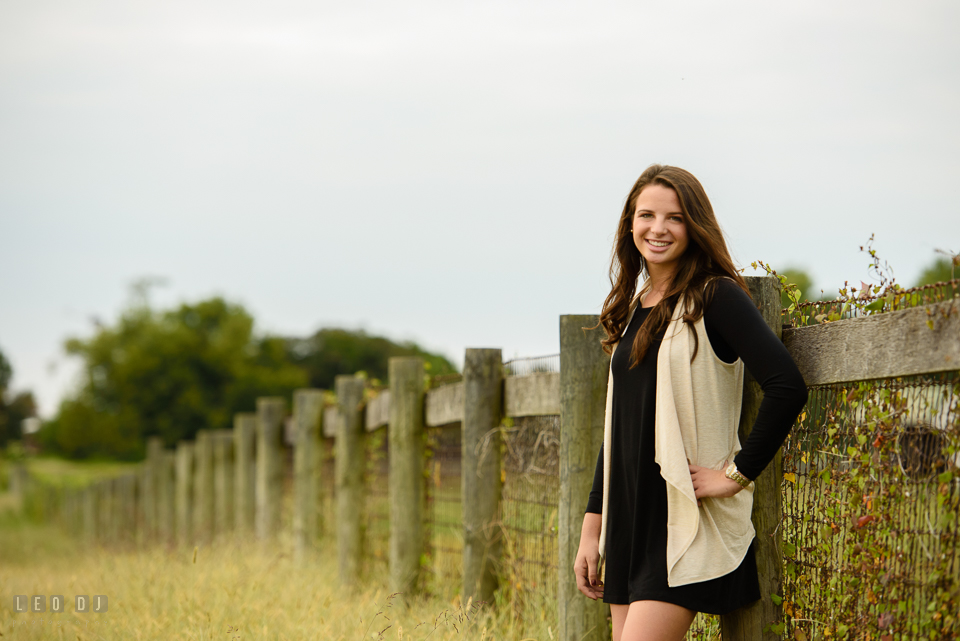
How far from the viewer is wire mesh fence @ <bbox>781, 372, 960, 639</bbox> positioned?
6.40ft

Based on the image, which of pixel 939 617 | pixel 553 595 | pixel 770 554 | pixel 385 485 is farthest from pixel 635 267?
pixel 385 485

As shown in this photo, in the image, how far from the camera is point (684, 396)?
89.1 inches

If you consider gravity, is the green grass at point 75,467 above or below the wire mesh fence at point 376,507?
below

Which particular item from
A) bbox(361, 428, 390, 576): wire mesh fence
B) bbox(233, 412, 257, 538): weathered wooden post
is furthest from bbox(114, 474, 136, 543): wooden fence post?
bbox(361, 428, 390, 576): wire mesh fence

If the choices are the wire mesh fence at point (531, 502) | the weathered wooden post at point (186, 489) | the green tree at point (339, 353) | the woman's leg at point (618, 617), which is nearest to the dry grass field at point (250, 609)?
the wire mesh fence at point (531, 502)

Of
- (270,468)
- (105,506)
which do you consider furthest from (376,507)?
(105,506)

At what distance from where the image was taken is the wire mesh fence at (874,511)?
6.40ft

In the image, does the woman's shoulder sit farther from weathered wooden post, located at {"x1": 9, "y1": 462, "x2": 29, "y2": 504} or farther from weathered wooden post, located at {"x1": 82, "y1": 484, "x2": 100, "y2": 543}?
weathered wooden post, located at {"x1": 9, "y1": 462, "x2": 29, "y2": 504}

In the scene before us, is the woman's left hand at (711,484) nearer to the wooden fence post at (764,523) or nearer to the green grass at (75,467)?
Answer: the wooden fence post at (764,523)

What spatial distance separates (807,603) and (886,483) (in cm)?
47

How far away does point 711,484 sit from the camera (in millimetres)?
2213

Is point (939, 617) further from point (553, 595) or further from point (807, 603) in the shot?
point (553, 595)

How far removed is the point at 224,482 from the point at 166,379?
3222 centimetres

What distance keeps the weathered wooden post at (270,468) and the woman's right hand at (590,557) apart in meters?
6.19
